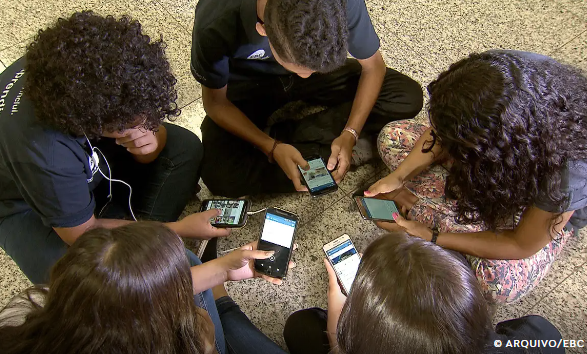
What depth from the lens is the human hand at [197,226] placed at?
1.16 meters

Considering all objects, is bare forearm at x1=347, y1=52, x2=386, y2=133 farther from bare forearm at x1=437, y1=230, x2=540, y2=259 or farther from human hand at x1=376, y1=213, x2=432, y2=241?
bare forearm at x1=437, y1=230, x2=540, y2=259

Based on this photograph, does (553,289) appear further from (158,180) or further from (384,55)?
(158,180)

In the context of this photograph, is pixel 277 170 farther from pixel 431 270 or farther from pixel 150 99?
pixel 431 270

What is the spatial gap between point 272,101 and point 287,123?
98 mm

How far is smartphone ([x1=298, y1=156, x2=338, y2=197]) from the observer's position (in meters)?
1.29

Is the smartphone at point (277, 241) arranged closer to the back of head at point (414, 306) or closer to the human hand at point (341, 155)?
the human hand at point (341, 155)

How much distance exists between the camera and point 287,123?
4.83ft

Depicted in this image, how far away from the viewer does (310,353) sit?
3.55ft

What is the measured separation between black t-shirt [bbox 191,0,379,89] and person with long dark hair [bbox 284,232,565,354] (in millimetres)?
650

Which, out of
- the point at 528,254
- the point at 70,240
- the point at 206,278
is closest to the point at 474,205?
the point at 528,254

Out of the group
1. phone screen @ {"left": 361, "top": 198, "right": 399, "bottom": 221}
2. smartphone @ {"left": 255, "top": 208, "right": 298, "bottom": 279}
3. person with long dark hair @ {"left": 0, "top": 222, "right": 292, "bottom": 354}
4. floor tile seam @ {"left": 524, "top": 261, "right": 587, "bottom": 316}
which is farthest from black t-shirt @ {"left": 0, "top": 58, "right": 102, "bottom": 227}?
floor tile seam @ {"left": 524, "top": 261, "right": 587, "bottom": 316}

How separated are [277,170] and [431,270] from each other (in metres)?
0.76

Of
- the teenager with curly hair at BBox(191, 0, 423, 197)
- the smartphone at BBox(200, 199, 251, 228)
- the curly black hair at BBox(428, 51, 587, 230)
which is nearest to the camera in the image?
the curly black hair at BBox(428, 51, 587, 230)

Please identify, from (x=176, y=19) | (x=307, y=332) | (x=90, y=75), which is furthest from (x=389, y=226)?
(x=176, y=19)
